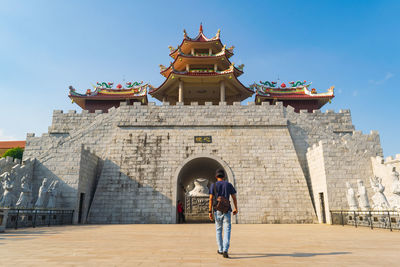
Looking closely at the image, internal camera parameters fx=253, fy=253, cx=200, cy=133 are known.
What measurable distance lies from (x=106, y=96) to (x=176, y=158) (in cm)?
1541

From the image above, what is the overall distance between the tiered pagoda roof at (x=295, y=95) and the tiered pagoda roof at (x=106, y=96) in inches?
478

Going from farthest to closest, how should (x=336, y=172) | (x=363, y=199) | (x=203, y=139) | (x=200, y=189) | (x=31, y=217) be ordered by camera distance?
(x=200, y=189), (x=203, y=139), (x=336, y=172), (x=363, y=199), (x=31, y=217)

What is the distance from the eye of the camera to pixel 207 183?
91.0 feet

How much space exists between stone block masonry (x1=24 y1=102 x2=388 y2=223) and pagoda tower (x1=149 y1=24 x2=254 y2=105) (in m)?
6.39

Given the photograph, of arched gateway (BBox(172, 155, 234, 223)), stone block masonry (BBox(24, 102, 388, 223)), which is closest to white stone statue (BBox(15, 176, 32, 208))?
stone block masonry (BBox(24, 102, 388, 223))

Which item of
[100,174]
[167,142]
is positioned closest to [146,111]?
[167,142]

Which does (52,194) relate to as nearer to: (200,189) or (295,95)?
(200,189)

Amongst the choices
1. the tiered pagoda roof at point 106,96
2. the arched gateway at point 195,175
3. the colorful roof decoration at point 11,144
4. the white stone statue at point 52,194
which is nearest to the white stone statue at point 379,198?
the arched gateway at point 195,175

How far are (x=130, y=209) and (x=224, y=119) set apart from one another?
8.37 meters

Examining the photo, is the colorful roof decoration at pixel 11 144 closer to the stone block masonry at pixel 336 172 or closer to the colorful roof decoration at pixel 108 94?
the colorful roof decoration at pixel 108 94

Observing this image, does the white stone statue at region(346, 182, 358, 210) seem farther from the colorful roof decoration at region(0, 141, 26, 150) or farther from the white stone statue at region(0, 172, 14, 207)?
the colorful roof decoration at region(0, 141, 26, 150)

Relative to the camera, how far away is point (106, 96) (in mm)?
27422

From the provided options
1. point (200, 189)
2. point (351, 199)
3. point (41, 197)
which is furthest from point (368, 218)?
point (200, 189)

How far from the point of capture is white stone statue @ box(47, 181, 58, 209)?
12681 millimetres
